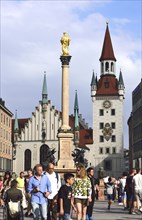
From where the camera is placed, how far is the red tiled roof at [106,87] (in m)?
104

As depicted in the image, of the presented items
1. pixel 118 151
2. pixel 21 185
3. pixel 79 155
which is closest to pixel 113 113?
pixel 118 151

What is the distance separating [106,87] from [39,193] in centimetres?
9418

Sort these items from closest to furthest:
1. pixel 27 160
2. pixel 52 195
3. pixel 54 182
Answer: pixel 52 195, pixel 54 182, pixel 27 160

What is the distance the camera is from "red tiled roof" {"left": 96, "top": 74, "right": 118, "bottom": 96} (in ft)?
342

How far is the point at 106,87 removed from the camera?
105 metres

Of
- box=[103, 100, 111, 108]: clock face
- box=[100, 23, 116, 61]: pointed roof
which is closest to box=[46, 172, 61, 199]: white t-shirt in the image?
box=[103, 100, 111, 108]: clock face

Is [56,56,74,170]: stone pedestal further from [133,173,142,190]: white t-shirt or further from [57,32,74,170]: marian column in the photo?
[133,173,142,190]: white t-shirt

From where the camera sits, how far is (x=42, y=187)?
38.6 ft

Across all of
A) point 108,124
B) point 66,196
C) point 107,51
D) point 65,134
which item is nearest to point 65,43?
point 65,134

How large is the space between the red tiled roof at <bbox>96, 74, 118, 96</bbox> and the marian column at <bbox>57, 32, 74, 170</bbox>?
55201 mm

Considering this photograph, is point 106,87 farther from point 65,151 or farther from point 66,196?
point 66,196

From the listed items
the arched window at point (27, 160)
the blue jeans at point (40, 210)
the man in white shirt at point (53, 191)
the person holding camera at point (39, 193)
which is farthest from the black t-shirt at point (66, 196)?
the arched window at point (27, 160)

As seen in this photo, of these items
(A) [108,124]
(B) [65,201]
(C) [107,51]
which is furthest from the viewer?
(C) [107,51]

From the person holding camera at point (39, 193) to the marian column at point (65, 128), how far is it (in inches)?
1408
